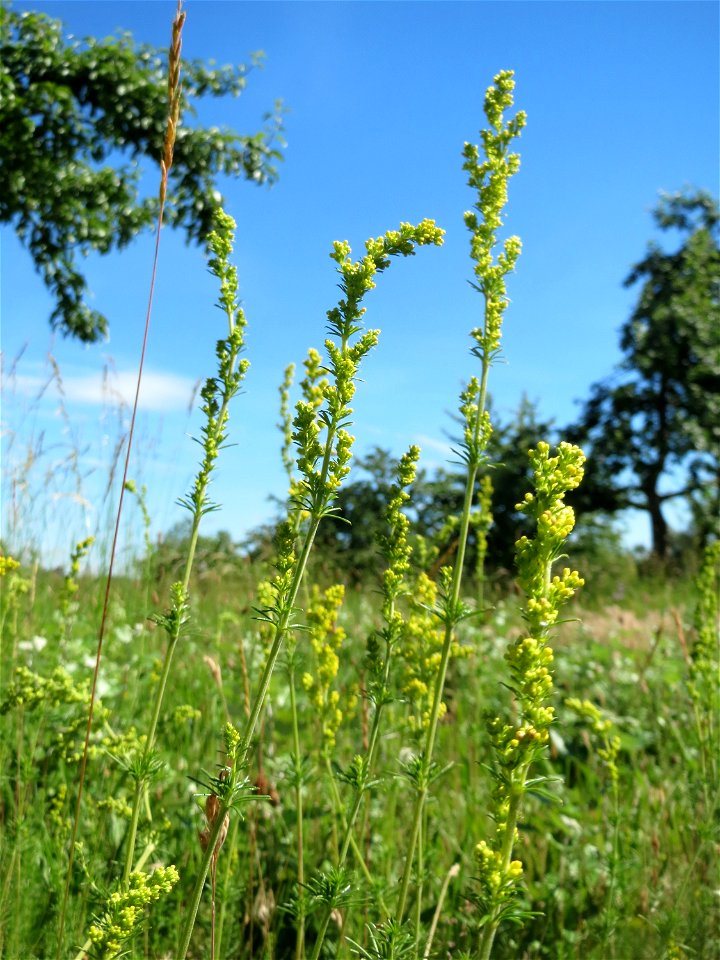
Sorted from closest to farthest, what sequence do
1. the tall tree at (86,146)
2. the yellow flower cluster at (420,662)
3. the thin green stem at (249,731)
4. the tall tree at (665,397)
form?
the thin green stem at (249,731) < the yellow flower cluster at (420,662) < the tall tree at (86,146) < the tall tree at (665,397)

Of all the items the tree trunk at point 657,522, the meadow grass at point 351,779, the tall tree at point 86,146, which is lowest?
the meadow grass at point 351,779

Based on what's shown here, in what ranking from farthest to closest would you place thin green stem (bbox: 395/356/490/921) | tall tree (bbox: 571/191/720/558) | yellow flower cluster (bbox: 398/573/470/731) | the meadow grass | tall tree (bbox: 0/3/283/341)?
tall tree (bbox: 571/191/720/558) → tall tree (bbox: 0/3/283/341) → yellow flower cluster (bbox: 398/573/470/731) → thin green stem (bbox: 395/356/490/921) → the meadow grass

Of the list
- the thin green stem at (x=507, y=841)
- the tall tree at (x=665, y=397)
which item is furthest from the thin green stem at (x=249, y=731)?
the tall tree at (x=665, y=397)

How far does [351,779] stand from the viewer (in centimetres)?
176

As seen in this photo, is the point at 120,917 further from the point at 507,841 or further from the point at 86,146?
the point at 86,146

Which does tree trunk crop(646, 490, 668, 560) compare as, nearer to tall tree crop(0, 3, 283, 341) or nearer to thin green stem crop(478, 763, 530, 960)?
tall tree crop(0, 3, 283, 341)

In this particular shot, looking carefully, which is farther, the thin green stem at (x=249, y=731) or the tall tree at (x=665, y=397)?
the tall tree at (x=665, y=397)

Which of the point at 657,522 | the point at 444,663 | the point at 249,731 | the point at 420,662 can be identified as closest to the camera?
the point at 249,731

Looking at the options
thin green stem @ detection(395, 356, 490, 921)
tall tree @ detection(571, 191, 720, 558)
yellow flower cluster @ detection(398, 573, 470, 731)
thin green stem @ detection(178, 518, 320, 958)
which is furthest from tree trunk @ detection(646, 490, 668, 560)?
thin green stem @ detection(178, 518, 320, 958)

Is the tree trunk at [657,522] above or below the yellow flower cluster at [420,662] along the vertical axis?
above

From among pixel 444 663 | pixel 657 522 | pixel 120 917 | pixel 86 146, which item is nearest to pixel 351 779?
pixel 444 663

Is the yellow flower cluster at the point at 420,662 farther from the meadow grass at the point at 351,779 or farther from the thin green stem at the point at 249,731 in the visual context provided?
the thin green stem at the point at 249,731

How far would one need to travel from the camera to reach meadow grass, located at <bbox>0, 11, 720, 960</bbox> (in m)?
1.35

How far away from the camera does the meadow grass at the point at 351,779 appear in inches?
53.2
